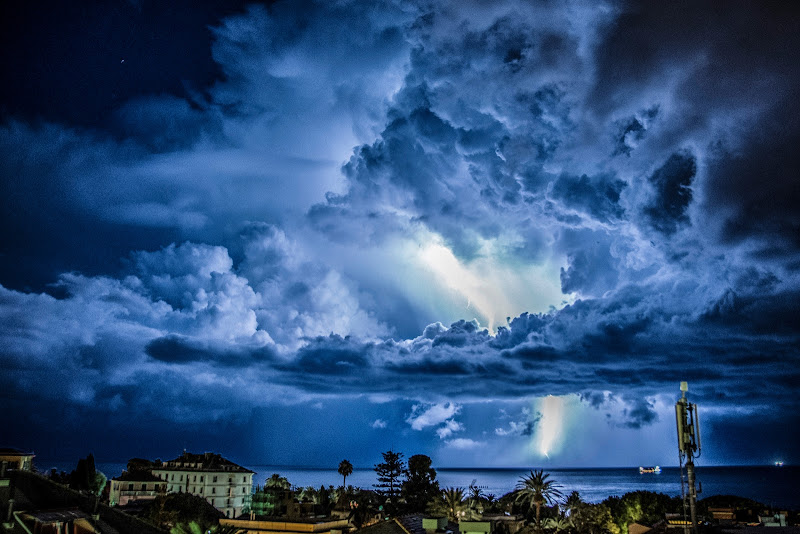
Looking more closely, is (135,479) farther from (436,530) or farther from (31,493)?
(436,530)

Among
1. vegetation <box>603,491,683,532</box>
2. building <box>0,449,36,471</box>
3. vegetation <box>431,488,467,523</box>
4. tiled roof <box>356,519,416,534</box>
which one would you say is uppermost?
building <box>0,449,36,471</box>

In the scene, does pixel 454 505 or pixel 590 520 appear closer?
pixel 590 520

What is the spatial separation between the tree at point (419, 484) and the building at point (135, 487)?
4807cm

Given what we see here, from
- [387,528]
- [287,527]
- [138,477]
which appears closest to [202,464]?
[138,477]

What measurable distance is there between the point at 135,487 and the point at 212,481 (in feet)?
52.6

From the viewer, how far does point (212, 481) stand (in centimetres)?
11788

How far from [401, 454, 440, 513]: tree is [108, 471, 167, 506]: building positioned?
158 feet

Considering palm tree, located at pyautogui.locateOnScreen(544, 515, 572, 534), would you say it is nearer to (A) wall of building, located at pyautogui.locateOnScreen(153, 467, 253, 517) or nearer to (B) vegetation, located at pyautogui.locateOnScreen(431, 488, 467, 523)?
(B) vegetation, located at pyautogui.locateOnScreen(431, 488, 467, 523)

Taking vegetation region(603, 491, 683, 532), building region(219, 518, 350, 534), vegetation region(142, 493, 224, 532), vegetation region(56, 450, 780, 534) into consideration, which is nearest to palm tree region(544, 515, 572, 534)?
vegetation region(56, 450, 780, 534)

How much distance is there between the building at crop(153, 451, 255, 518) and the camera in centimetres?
Result: 11725

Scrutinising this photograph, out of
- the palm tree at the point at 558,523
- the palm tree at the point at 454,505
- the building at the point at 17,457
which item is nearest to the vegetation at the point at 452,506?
the palm tree at the point at 454,505

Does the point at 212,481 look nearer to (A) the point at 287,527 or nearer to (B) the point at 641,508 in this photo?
(A) the point at 287,527

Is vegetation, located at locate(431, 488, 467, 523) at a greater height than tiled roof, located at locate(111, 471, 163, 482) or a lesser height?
lesser

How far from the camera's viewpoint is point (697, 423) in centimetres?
2123
